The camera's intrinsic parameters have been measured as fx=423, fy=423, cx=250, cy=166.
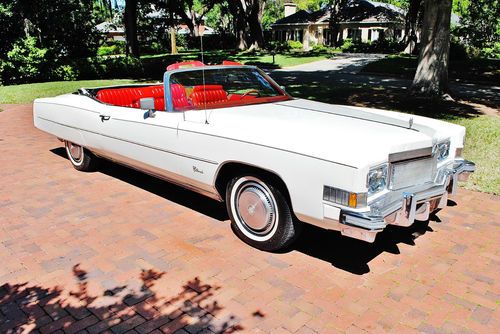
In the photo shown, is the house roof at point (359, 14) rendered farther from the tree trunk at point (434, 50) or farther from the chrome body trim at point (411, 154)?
the chrome body trim at point (411, 154)

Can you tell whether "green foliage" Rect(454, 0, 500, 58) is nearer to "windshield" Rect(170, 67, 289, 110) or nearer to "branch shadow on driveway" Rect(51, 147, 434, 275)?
"windshield" Rect(170, 67, 289, 110)

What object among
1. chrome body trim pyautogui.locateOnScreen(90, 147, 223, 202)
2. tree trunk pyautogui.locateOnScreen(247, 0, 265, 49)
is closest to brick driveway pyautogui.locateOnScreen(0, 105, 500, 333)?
chrome body trim pyautogui.locateOnScreen(90, 147, 223, 202)

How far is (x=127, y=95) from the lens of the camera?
614 centimetres

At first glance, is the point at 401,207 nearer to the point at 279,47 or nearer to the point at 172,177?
the point at 172,177

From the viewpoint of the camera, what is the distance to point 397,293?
3320 mm

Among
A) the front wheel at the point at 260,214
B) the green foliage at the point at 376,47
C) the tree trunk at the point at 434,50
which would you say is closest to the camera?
the front wheel at the point at 260,214

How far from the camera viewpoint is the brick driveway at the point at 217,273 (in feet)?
9.88

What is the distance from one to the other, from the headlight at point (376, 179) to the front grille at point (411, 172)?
0.09 metres

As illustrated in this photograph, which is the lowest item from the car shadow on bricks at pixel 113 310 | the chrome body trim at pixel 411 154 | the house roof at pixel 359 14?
the car shadow on bricks at pixel 113 310

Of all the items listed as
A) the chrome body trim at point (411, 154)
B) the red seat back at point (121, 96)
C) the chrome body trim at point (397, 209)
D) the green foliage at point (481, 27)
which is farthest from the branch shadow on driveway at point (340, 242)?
the green foliage at point (481, 27)

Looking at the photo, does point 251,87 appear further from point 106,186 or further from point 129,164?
point 106,186

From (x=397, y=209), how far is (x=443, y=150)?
3.56 feet

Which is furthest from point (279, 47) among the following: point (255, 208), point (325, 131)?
point (325, 131)

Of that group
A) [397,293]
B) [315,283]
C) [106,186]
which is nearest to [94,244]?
[106,186]
